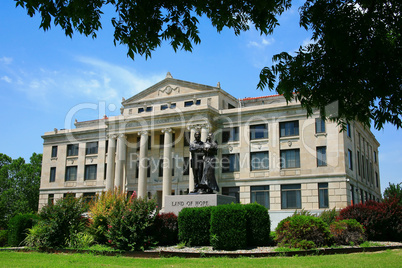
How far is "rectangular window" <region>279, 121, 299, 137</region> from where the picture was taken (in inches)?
1647

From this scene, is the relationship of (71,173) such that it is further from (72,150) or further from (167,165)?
(167,165)

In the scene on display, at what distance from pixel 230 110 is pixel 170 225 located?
28.1 metres

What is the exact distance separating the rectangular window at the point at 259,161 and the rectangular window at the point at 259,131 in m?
1.76

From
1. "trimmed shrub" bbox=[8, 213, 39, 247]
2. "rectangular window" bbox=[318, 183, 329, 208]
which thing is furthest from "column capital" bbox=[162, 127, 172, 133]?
"trimmed shrub" bbox=[8, 213, 39, 247]

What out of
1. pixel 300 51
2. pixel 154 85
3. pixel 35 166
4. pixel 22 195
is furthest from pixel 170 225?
pixel 35 166

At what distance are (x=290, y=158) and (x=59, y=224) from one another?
28.5 m

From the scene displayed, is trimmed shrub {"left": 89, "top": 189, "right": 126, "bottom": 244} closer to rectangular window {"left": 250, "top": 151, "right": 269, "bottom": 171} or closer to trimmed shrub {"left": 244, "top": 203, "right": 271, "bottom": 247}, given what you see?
trimmed shrub {"left": 244, "top": 203, "right": 271, "bottom": 247}

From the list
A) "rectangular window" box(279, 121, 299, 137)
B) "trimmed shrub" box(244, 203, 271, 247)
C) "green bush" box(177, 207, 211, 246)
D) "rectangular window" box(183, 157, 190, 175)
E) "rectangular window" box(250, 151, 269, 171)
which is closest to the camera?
"trimmed shrub" box(244, 203, 271, 247)

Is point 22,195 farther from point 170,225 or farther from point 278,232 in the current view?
point 278,232

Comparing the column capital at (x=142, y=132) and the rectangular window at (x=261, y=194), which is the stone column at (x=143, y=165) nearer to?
the column capital at (x=142, y=132)

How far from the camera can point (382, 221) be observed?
18.1 meters

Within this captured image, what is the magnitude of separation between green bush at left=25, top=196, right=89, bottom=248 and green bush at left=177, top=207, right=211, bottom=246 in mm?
4938

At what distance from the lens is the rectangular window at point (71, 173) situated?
53.4 m

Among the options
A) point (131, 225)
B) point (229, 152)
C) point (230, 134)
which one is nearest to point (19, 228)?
point (131, 225)
